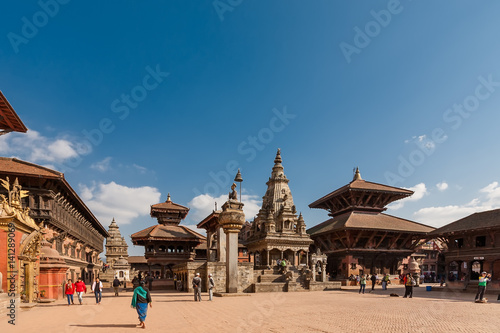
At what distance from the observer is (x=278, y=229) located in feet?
146

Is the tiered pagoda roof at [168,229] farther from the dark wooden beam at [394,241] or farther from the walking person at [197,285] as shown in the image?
the walking person at [197,285]

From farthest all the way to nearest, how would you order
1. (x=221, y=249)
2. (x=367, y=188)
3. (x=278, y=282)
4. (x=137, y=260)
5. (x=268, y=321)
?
(x=137, y=260) < (x=367, y=188) < (x=221, y=249) < (x=278, y=282) < (x=268, y=321)

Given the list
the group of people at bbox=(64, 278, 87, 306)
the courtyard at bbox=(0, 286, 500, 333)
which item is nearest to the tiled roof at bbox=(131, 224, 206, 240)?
the group of people at bbox=(64, 278, 87, 306)

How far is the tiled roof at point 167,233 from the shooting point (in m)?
42.6

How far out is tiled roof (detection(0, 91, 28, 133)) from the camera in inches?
584

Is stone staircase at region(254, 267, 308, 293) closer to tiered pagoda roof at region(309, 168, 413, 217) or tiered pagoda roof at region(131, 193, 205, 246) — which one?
tiered pagoda roof at region(131, 193, 205, 246)

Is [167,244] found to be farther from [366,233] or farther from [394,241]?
[394,241]

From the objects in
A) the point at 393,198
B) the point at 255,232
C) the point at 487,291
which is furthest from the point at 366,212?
the point at 487,291

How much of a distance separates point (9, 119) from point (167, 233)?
96.7 ft

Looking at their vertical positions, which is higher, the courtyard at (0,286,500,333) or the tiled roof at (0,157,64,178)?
the tiled roof at (0,157,64,178)

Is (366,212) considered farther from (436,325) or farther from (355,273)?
(436,325)

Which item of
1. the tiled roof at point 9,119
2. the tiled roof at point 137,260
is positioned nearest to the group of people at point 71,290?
the tiled roof at point 9,119

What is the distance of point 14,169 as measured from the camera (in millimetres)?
25984

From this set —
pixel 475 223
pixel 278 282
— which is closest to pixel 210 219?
pixel 278 282
